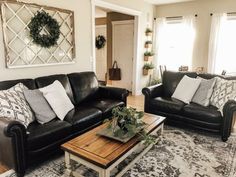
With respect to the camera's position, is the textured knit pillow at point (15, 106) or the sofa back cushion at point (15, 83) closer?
the textured knit pillow at point (15, 106)

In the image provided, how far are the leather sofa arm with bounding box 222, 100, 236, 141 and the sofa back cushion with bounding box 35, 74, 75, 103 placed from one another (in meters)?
2.38

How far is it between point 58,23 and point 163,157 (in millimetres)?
2689

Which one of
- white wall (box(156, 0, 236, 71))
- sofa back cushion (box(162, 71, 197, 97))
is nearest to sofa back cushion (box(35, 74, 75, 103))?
sofa back cushion (box(162, 71, 197, 97))

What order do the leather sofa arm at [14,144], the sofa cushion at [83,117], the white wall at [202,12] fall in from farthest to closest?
the white wall at [202,12] < the sofa cushion at [83,117] < the leather sofa arm at [14,144]

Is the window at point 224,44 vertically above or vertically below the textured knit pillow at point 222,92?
above

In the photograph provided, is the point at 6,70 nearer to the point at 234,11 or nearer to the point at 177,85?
the point at 177,85

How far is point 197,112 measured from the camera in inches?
123

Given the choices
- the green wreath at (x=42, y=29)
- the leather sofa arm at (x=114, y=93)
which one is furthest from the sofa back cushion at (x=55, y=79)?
the leather sofa arm at (x=114, y=93)

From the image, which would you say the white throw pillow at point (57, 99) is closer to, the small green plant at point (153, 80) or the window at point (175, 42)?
the small green plant at point (153, 80)

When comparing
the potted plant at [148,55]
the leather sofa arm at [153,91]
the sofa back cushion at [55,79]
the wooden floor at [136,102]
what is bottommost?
the wooden floor at [136,102]

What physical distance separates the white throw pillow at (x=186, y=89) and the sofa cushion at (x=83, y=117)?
1537mm

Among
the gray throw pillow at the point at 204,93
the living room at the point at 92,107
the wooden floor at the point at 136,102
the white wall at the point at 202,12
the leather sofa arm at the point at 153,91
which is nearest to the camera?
the living room at the point at 92,107

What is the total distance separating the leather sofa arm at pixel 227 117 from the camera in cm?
284

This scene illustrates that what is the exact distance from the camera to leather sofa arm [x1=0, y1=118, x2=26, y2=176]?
75.9 inches
